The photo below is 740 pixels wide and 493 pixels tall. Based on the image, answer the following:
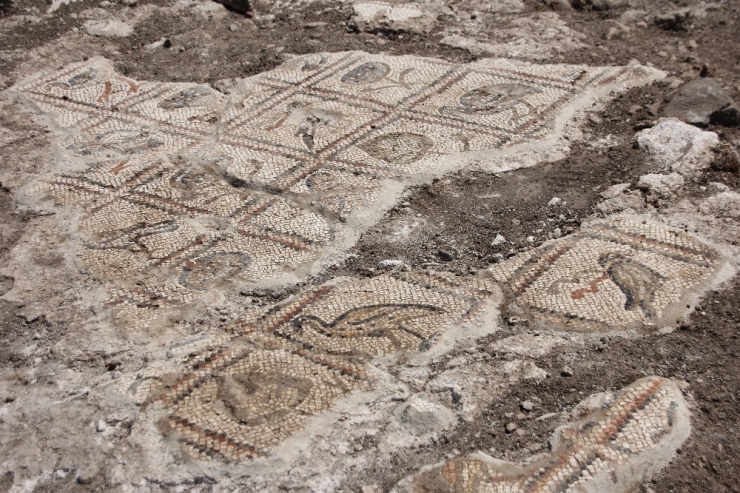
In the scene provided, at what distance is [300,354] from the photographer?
2955 mm

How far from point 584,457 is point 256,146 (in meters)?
2.92

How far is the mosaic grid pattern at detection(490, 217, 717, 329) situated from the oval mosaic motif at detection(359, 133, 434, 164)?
1159mm

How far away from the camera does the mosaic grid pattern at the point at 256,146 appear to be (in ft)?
11.9

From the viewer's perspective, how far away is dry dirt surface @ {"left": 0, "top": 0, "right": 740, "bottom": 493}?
8.33ft

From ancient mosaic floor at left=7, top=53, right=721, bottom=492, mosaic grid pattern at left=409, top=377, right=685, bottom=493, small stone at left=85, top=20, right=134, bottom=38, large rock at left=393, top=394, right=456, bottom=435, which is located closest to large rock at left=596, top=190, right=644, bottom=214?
ancient mosaic floor at left=7, top=53, right=721, bottom=492

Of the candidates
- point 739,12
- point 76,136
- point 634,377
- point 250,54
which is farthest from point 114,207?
point 739,12

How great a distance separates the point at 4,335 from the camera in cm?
318

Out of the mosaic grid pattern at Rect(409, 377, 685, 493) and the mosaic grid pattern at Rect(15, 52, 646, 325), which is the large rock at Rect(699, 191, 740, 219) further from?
the mosaic grid pattern at Rect(409, 377, 685, 493)

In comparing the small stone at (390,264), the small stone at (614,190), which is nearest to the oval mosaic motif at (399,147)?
the small stone at (390,264)

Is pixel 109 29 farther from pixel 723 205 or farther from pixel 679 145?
pixel 723 205

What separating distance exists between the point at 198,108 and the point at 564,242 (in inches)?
112

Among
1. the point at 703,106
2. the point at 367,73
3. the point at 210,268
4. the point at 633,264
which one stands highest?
the point at 703,106

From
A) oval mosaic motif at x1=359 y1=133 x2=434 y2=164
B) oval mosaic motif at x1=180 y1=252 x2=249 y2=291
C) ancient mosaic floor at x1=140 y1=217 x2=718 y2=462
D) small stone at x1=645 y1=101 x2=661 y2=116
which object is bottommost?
oval mosaic motif at x1=180 y1=252 x2=249 y2=291

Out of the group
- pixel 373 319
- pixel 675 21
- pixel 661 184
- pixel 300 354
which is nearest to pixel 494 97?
pixel 661 184
